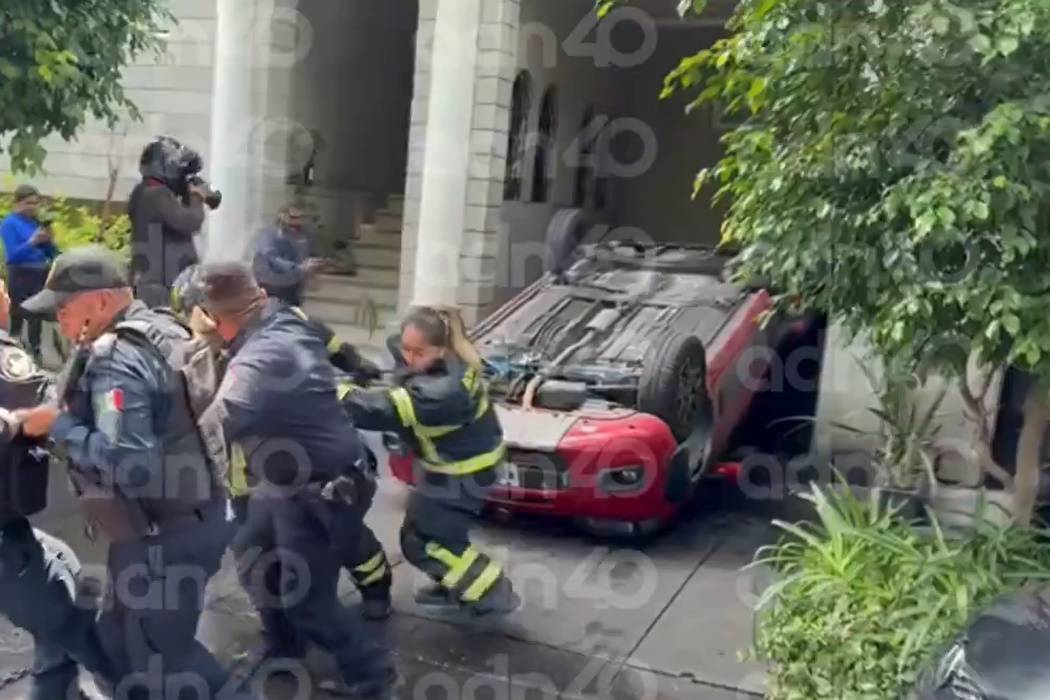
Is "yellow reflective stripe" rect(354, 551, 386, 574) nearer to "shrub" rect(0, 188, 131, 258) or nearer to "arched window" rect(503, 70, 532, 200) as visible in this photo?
"shrub" rect(0, 188, 131, 258)

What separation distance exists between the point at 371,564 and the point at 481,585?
19.1 inches

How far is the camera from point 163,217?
6.71m

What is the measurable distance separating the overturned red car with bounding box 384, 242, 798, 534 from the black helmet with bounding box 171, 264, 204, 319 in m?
1.21

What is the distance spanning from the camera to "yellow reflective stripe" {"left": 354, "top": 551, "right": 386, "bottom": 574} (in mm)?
4629

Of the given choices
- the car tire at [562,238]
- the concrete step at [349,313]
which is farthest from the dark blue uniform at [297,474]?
the concrete step at [349,313]

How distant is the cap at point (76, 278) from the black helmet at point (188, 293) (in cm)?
51

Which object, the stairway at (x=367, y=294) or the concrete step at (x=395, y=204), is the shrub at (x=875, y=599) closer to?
the stairway at (x=367, y=294)

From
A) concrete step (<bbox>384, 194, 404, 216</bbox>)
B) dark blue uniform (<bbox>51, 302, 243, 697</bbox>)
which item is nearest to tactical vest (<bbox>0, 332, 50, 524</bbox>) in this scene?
dark blue uniform (<bbox>51, 302, 243, 697</bbox>)

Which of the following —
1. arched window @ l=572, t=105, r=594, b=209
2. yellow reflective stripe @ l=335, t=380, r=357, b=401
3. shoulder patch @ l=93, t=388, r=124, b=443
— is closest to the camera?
shoulder patch @ l=93, t=388, r=124, b=443

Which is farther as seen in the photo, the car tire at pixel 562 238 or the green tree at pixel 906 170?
the car tire at pixel 562 238

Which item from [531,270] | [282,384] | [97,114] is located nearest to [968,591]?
[282,384]

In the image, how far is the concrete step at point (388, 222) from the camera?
11.9 metres

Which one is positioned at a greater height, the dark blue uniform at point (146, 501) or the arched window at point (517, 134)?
the arched window at point (517, 134)

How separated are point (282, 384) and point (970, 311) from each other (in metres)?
2.38
